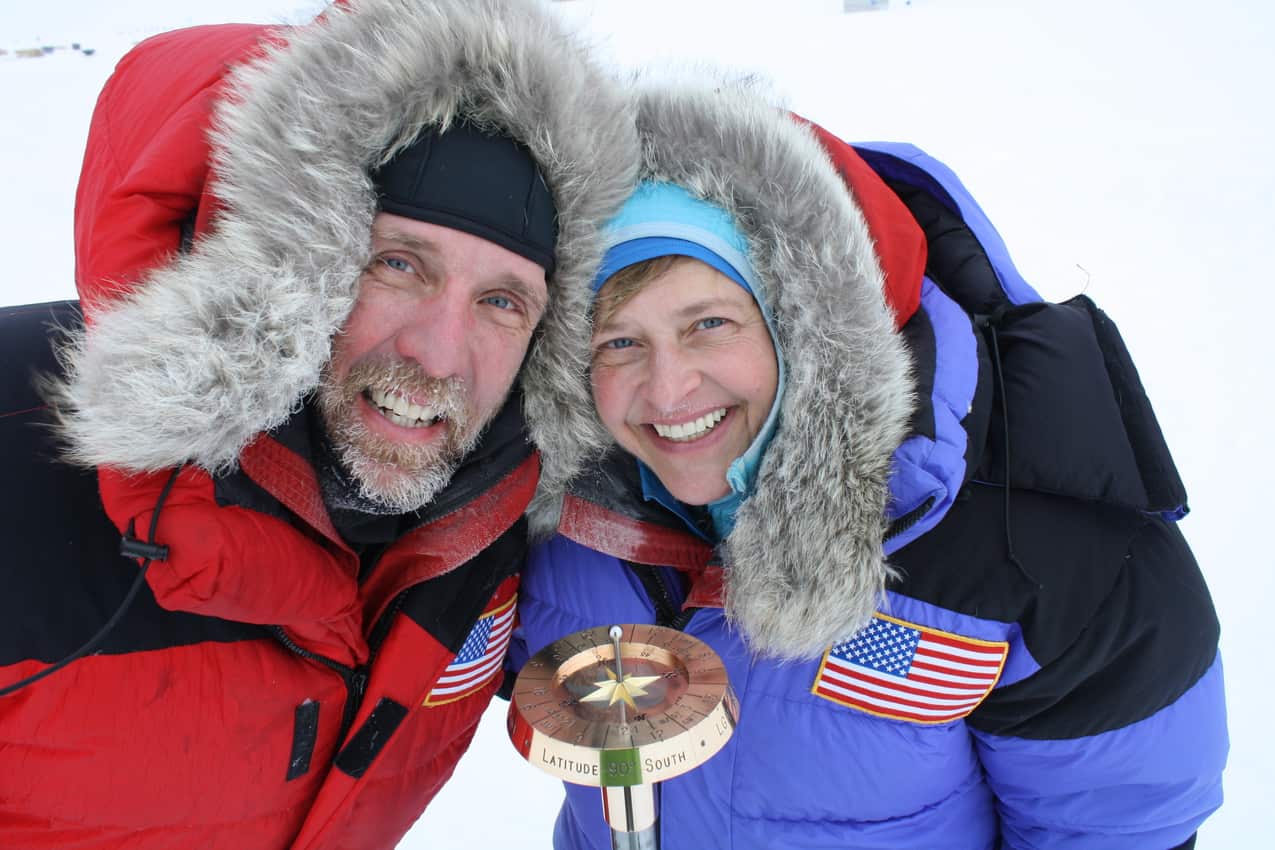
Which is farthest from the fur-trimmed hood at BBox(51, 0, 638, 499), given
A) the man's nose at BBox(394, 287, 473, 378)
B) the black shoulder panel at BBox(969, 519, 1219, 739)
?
the black shoulder panel at BBox(969, 519, 1219, 739)

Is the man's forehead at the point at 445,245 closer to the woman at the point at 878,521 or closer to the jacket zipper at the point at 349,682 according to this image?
the woman at the point at 878,521

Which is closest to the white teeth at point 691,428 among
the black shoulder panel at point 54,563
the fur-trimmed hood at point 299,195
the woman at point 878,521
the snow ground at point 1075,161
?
the woman at point 878,521

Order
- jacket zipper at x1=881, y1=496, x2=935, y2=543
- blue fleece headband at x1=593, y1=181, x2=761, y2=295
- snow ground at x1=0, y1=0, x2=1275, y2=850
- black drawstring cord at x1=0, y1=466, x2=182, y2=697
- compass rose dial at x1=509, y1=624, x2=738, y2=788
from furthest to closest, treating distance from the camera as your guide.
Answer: snow ground at x1=0, y1=0, x2=1275, y2=850 → blue fleece headband at x1=593, y1=181, x2=761, y2=295 → jacket zipper at x1=881, y1=496, x2=935, y2=543 → black drawstring cord at x1=0, y1=466, x2=182, y2=697 → compass rose dial at x1=509, y1=624, x2=738, y2=788

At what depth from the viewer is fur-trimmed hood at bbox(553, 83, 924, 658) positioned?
1381mm

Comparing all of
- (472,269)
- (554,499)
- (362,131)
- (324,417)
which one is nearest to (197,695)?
(324,417)

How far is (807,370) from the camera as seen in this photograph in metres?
1.42

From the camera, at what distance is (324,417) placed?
1.49 m

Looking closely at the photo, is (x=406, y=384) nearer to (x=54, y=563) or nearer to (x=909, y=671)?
(x=54, y=563)

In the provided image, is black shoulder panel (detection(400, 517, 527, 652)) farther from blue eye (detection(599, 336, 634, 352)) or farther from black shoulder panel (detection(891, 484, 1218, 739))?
black shoulder panel (detection(891, 484, 1218, 739))

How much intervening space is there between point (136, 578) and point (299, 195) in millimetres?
627

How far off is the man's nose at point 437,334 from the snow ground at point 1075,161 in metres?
0.57

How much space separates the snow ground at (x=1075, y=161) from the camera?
2.90 metres

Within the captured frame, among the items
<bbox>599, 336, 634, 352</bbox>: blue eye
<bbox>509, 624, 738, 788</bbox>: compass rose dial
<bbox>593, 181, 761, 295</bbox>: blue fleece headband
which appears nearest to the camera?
<bbox>509, 624, 738, 788</bbox>: compass rose dial

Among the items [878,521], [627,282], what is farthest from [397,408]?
[878,521]
